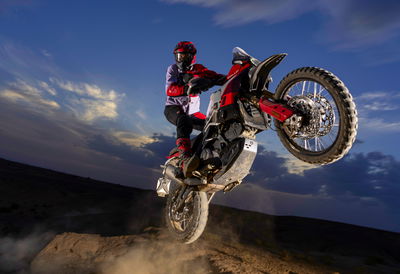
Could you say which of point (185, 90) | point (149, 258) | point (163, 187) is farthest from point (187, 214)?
point (185, 90)

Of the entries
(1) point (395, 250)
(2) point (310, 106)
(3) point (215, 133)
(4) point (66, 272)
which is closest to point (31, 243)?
(4) point (66, 272)

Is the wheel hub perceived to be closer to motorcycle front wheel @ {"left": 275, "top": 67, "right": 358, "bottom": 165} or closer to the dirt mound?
motorcycle front wheel @ {"left": 275, "top": 67, "right": 358, "bottom": 165}

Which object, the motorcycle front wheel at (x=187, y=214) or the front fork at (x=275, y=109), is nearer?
the front fork at (x=275, y=109)

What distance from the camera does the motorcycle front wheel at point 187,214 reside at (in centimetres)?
595

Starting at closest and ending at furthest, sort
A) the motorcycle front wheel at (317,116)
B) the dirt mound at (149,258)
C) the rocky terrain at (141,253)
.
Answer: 1. the motorcycle front wheel at (317,116)
2. the dirt mound at (149,258)
3. the rocky terrain at (141,253)

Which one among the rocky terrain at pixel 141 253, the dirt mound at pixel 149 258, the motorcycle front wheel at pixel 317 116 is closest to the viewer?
the motorcycle front wheel at pixel 317 116

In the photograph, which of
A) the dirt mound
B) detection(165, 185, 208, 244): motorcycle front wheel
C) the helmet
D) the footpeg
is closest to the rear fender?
the helmet

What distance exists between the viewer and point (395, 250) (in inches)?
815

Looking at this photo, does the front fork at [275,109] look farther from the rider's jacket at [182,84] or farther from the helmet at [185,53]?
the helmet at [185,53]

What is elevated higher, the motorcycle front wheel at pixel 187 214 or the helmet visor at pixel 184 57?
the helmet visor at pixel 184 57

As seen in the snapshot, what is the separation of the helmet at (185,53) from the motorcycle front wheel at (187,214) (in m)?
2.69

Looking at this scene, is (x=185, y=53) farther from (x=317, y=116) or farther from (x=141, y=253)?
(x=141, y=253)

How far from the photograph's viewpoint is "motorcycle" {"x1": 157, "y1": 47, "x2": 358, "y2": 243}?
4297 mm

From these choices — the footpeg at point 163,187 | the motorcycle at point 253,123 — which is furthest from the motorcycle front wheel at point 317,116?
the footpeg at point 163,187
